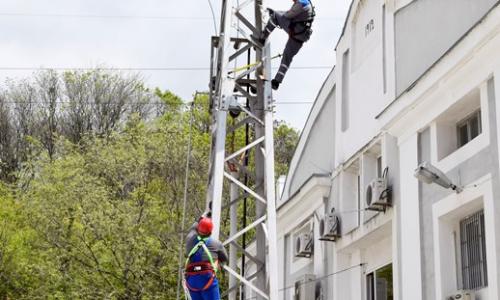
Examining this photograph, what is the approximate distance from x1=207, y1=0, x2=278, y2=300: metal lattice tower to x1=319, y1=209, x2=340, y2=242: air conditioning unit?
3.48 metres

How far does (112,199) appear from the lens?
32.0 meters

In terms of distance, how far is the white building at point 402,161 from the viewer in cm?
1159

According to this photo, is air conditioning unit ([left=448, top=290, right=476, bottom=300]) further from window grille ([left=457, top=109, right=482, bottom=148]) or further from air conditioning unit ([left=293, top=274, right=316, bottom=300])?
air conditioning unit ([left=293, top=274, right=316, bottom=300])

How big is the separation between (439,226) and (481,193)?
A: 1193 millimetres

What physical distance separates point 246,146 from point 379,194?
109 inches

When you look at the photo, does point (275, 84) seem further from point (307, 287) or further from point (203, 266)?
point (307, 287)

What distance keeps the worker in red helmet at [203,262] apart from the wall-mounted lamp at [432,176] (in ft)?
9.50

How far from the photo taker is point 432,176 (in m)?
11.8

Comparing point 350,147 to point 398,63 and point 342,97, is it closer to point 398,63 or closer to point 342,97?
point 342,97

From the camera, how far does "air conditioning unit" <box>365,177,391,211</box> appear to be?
14078mm

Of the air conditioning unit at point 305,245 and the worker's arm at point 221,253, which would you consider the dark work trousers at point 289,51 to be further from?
the air conditioning unit at point 305,245

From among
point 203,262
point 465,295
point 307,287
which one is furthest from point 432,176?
point 307,287

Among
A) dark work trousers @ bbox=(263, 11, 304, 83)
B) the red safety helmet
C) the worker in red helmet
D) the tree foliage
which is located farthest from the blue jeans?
the tree foliage

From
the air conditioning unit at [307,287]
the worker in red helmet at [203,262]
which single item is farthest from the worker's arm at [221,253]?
the air conditioning unit at [307,287]
